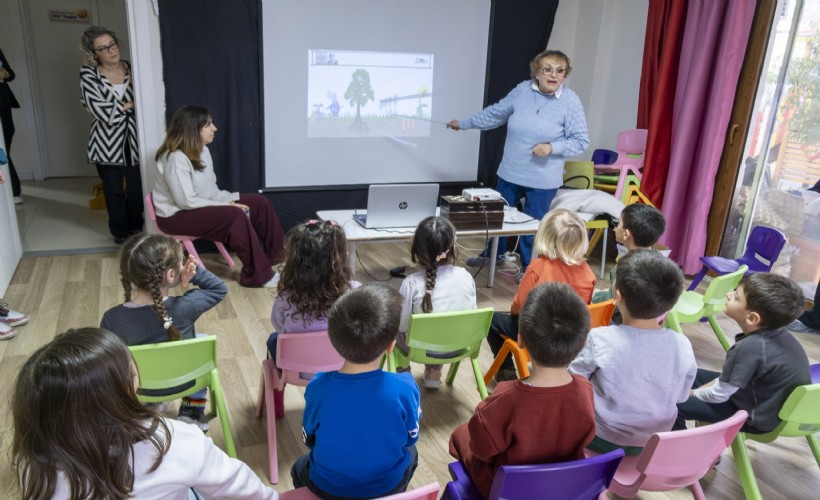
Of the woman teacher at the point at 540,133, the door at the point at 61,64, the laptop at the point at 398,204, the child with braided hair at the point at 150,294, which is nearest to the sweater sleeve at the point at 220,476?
the child with braided hair at the point at 150,294

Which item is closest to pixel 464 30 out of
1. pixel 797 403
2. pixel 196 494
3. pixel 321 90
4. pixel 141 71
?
pixel 321 90

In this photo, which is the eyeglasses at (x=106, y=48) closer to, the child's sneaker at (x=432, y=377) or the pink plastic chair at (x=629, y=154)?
the child's sneaker at (x=432, y=377)

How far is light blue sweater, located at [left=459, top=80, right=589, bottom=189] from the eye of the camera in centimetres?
402

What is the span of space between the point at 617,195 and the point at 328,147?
2291 millimetres

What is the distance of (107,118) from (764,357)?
416cm

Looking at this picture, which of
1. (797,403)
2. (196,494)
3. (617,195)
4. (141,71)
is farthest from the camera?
(617,195)

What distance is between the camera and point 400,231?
3330 mm

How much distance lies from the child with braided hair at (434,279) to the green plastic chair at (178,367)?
75 cm

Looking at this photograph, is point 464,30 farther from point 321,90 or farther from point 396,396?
point 396,396

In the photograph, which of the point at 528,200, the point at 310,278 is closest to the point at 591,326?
the point at 310,278

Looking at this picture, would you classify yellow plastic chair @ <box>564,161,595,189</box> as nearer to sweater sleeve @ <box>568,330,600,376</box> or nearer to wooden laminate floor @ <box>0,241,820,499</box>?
wooden laminate floor @ <box>0,241,820,499</box>

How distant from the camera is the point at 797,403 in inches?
67.1

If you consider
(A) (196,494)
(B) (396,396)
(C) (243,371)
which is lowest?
(C) (243,371)

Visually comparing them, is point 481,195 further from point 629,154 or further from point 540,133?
point 629,154
